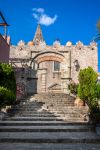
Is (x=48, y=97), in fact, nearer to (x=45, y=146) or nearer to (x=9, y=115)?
(x=9, y=115)

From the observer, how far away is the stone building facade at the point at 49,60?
2406cm

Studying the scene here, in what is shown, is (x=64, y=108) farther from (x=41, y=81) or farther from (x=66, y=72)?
(x=41, y=81)

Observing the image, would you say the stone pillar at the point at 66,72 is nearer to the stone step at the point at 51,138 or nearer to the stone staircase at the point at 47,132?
the stone staircase at the point at 47,132

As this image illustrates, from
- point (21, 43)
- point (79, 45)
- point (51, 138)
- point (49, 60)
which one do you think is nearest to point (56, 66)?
point (49, 60)

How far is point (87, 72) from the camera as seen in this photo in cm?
1600

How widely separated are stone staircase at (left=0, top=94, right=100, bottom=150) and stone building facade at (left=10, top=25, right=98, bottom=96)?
342 inches

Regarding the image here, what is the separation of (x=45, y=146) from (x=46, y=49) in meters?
16.7

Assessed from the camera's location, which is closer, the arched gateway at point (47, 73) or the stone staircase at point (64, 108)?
the stone staircase at point (64, 108)

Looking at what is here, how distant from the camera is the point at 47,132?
10.6 meters

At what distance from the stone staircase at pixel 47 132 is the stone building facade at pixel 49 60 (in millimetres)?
8690

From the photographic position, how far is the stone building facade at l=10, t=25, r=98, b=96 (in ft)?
78.9

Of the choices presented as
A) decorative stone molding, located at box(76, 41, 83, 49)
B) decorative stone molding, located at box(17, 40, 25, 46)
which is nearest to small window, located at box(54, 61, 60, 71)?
decorative stone molding, located at box(76, 41, 83, 49)

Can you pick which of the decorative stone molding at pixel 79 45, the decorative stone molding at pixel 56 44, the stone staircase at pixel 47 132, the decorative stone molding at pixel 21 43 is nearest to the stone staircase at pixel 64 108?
the stone staircase at pixel 47 132

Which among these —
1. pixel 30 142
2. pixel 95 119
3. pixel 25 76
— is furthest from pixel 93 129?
pixel 25 76
